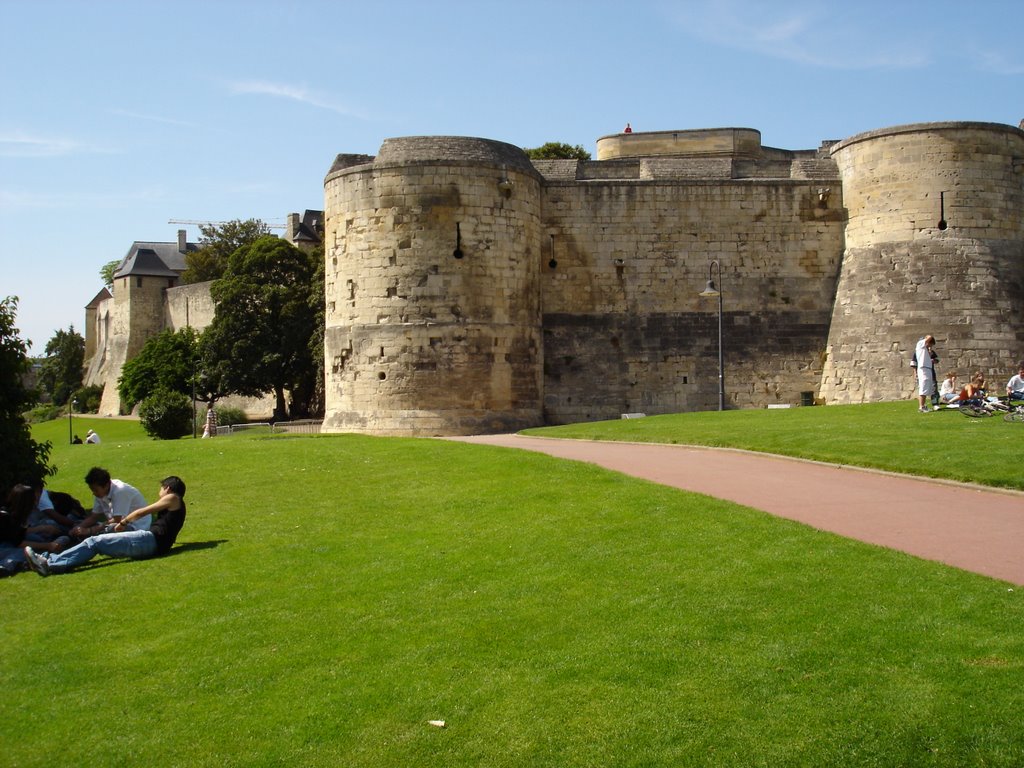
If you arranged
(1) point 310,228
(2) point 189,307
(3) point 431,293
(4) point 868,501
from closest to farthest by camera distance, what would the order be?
(4) point 868,501 → (3) point 431,293 → (2) point 189,307 → (1) point 310,228

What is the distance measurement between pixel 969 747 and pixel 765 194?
26.0m

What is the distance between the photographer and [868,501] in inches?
508

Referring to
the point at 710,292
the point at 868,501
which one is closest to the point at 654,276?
the point at 710,292

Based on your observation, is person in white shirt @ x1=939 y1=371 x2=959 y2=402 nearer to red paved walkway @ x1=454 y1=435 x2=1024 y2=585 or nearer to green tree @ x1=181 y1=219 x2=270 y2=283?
red paved walkway @ x1=454 y1=435 x2=1024 y2=585

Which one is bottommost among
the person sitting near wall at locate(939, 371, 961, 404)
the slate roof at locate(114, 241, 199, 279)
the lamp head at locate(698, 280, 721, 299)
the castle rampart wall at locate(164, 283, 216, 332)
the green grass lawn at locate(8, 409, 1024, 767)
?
the green grass lawn at locate(8, 409, 1024, 767)

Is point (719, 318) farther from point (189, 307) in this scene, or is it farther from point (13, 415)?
point (189, 307)

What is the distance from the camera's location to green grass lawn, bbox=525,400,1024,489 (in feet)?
48.5

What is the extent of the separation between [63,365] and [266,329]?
2159 inches

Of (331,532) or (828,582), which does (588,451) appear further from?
(828,582)

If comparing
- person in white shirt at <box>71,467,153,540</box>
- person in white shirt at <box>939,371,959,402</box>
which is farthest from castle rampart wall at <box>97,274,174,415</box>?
person in white shirt at <box>71,467,153,540</box>

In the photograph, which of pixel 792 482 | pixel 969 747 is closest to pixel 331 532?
pixel 792 482

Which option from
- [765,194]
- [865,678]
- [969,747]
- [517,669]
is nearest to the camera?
[969,747]

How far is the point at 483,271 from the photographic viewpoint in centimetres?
2789

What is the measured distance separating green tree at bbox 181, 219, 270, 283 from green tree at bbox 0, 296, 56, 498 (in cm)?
6188
